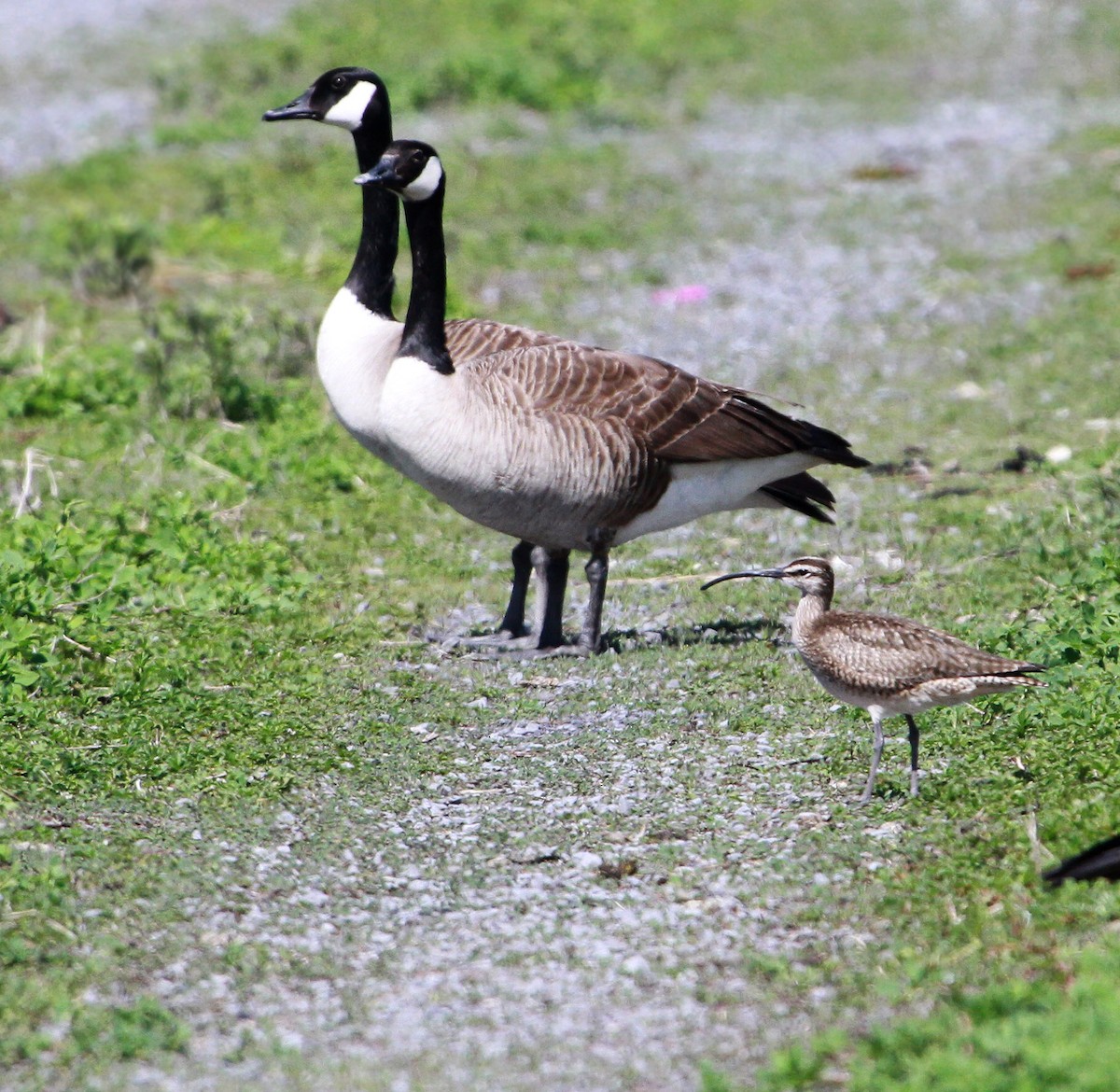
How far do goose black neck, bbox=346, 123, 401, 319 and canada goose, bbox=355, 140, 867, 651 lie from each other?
0.76ft

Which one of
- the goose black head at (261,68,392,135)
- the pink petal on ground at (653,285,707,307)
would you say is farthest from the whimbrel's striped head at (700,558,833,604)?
the pink petal on ground at (653,285,707,307)

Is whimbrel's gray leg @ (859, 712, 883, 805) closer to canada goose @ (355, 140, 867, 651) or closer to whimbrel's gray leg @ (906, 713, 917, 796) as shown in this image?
whimbrel's gray leg @ (906, 713, 917, 796)

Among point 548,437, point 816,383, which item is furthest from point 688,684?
point 816,383

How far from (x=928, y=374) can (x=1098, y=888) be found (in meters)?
7.85

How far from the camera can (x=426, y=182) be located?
8.11 meters

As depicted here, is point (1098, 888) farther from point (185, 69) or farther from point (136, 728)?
point (185, 69)

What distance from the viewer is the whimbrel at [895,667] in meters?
5.96

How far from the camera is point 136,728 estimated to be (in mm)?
6875

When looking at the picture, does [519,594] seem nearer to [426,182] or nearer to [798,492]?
[798,492]

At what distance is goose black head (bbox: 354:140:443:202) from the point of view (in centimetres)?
801

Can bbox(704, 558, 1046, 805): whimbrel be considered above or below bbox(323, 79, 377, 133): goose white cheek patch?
below

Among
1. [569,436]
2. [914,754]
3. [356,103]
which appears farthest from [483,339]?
[914,754]

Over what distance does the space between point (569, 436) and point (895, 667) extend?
2.39m

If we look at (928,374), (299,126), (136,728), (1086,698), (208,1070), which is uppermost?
(299,126)
